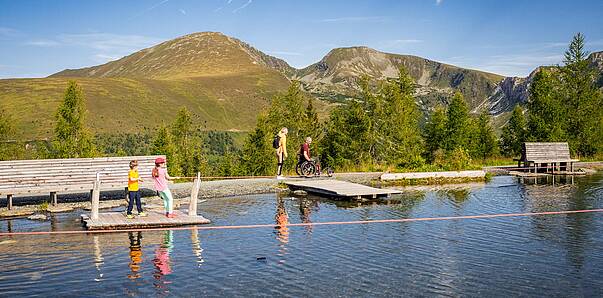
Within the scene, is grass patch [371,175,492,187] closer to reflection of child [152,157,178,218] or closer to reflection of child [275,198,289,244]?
reflection of child [275,198,289,244]

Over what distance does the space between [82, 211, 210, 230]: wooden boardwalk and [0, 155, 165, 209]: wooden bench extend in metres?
2.85

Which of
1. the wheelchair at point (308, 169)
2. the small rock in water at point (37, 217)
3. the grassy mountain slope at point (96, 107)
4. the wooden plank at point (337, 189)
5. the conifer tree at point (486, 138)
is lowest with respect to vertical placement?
the small rock in water at point (37, 217)

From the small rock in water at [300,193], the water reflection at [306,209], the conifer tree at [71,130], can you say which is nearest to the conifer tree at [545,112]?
the small rock in water at [300,193]

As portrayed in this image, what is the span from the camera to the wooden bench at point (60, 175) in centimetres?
1942

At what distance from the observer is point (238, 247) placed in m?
13.4

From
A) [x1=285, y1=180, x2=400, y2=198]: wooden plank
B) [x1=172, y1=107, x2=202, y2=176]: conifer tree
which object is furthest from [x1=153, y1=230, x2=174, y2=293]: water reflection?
[x1=172, y1=107, x2=202, y2=176]: conifer tree

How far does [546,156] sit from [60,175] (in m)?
29.9

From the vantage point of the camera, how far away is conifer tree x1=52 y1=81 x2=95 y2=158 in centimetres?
3744

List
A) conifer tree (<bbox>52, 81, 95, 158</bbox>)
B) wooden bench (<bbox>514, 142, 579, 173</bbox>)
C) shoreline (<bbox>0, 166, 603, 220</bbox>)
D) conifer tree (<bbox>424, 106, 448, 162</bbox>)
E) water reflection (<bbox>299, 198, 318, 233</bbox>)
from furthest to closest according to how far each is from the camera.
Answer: conifer tree (<bbox>424, 106, 448, 162</bbox>), conifer tree (<bbox>52, 81, 95, 158</bbox>), wooden bench (<bbox>514, 142, 579, 173</bbox>), shoreline (<bbox>0, 166, 603, 220</bbox>), water reflection (<bbox>299, 198, 318, 233</bbox>)

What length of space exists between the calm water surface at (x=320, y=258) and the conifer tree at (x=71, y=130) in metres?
20.7

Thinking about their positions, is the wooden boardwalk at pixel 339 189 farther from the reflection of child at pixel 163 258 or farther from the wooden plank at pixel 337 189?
the reflection of child at pixel 163 258

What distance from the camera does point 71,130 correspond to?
37.6 m

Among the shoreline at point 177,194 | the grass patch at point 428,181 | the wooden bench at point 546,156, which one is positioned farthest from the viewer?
the wooden bench at point 546,156

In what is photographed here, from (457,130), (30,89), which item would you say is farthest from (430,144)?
(30,89)
